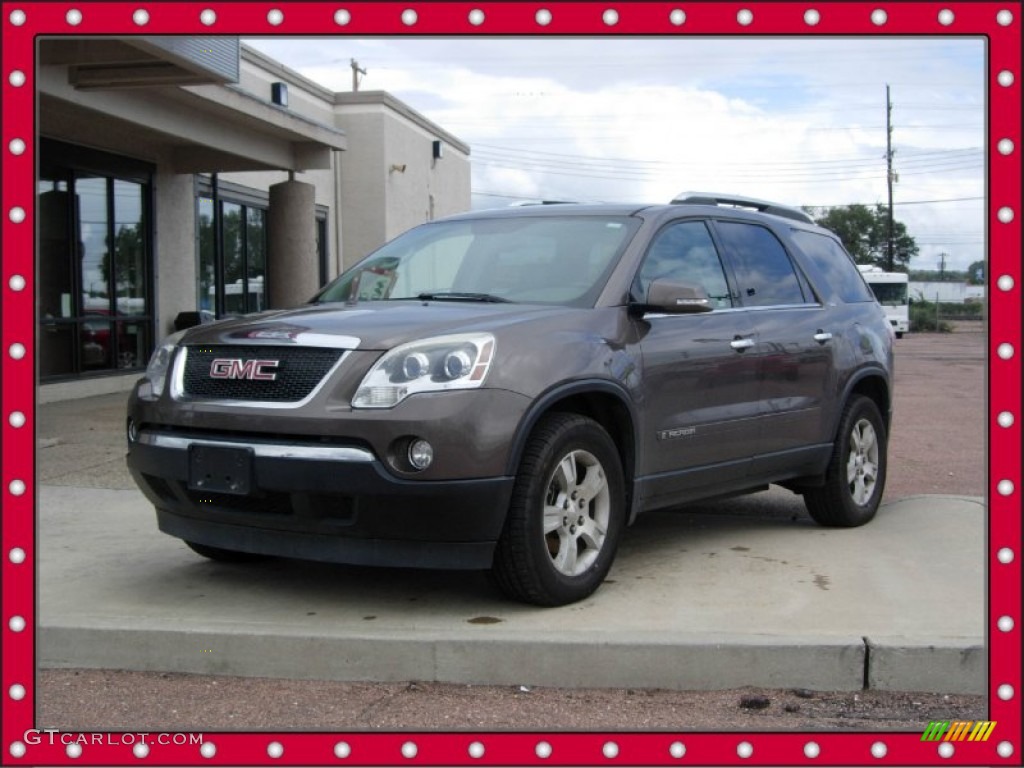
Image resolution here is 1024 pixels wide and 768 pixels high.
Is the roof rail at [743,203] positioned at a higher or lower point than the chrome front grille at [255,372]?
higher

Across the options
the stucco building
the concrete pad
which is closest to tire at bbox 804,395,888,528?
the concrete pad

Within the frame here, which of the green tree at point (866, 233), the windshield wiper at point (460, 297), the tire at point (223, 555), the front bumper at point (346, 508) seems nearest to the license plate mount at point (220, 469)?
the front bumper at point (346, 508)

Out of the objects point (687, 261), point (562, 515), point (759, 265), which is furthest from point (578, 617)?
point (759, 265)

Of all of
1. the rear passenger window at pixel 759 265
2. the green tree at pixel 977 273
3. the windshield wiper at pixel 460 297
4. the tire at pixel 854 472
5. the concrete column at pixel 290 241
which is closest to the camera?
the green tree at pixel 977 273

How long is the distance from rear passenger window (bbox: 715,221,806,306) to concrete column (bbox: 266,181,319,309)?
1116 centimetres

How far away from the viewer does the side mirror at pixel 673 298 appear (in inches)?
197

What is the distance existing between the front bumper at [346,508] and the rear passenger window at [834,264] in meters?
3.29

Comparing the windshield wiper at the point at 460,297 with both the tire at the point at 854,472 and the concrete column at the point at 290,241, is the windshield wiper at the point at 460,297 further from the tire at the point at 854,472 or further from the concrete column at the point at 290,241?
the concrete column at the point at 290,241

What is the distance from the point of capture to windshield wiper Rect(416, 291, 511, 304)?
204 inches

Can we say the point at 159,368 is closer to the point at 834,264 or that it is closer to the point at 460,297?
the point at 460,297

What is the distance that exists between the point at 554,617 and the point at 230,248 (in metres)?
15.5

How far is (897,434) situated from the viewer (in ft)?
39.7
